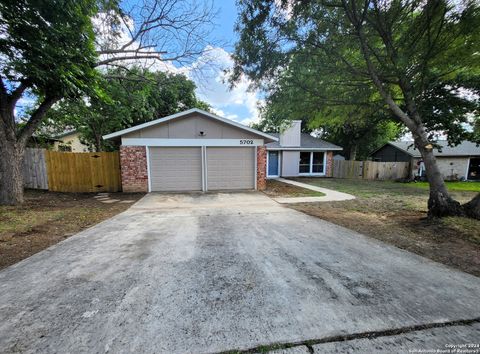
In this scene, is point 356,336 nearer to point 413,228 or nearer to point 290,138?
point 413,228

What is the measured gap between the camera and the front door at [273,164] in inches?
681

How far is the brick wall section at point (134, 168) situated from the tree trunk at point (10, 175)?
3216 mm

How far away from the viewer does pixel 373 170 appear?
1761cm

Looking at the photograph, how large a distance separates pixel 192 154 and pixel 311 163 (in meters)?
11.2

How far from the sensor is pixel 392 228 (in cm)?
534

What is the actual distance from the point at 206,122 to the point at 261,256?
7622 mm

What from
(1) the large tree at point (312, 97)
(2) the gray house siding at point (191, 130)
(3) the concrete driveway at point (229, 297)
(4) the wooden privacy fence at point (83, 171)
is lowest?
(3) the concrete driveway at point (229, 297)

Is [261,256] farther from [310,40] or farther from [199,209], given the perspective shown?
[310,40]

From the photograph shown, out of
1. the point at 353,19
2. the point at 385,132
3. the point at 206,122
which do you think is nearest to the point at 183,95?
→ the point at 206,122

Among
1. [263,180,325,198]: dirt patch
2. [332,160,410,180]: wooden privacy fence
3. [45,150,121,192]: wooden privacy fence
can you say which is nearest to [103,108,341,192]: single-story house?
[263,180,325,198]: dirt patch

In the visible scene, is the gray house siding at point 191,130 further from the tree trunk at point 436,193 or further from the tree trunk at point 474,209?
the tree trunk at point 474,209

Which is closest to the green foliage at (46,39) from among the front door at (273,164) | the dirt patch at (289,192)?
the dirt patch at (289,192)

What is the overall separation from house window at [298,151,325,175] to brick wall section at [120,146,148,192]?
12.1 metres

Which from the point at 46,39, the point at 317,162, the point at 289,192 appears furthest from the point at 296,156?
the point at 46,39
